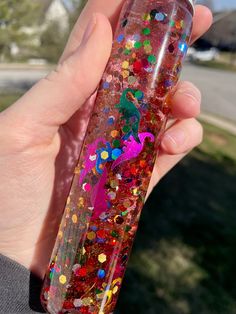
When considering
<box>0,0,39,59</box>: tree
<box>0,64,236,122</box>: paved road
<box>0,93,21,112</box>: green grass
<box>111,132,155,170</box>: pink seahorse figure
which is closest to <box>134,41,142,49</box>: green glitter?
<box>111,132,155,170</box>: pink seahorse figure

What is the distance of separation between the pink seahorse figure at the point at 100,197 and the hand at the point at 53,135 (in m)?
0.37

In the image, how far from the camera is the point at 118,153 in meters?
1.52

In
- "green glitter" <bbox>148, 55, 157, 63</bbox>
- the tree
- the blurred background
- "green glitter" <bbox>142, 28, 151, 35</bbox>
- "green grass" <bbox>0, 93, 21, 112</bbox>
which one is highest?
"green glitter" <bbox>142, 28, 151, 35</bbox>

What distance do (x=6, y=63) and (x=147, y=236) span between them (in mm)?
20245

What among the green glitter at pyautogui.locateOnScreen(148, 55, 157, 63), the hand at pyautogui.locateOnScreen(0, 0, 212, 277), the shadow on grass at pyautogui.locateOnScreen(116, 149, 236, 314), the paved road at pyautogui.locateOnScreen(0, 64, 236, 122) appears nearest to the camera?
the green glitter at pyautogui.locateOnScreen(148, 55, 157, 63)

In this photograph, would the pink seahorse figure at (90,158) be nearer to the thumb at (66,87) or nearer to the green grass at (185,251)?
the thumb at (66,87)

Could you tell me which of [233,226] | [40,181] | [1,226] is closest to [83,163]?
[40,181]

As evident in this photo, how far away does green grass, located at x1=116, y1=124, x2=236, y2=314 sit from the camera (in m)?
3.53

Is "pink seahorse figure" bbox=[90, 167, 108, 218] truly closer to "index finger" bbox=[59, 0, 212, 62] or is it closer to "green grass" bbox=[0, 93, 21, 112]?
"index finger" bbox=[59, 0, 212, 62]

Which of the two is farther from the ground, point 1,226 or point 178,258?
point 1,226

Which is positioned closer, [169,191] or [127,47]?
[127,47]

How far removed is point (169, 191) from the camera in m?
5.61

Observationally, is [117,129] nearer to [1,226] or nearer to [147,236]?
[1,226]

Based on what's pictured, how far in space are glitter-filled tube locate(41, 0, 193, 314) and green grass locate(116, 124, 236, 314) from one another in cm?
189
